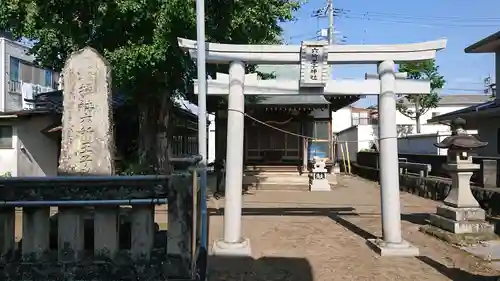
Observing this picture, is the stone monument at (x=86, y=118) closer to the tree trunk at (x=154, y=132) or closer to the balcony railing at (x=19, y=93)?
the tree trunk at (x=154, y=132)

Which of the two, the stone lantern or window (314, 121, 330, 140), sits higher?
window (314, 121, 330, 140)

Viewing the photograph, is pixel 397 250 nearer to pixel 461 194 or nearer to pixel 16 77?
pixel 461 194

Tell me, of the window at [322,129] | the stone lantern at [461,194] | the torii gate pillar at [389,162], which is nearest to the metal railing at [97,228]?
the torii gate pillar at [389,162]

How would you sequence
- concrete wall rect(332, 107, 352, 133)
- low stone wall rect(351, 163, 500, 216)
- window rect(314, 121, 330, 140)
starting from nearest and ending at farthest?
low stone wall rect(351, 163, 500, 216) → window rect(314, 121, 330, 140) → concrete wall rect(332, 107, 352, 133)

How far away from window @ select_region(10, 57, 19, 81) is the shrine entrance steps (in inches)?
511

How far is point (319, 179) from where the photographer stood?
19.3 m

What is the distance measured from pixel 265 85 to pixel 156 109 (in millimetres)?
7839

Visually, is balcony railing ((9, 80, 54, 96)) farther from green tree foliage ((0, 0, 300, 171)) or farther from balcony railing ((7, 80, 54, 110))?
green tree foliage ((0, 0, 300, 171))

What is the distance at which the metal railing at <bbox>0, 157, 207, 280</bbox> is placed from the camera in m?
3.62

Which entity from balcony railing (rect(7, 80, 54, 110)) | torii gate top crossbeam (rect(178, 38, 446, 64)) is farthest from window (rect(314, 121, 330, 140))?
balcony railing (rect(7, 80, 54, 110))

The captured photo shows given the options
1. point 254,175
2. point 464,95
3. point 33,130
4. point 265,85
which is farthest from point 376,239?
point 464,95

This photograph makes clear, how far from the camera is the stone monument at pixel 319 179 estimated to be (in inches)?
755

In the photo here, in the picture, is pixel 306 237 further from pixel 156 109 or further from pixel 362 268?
pixel 156 109

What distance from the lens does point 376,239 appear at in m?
8.67
